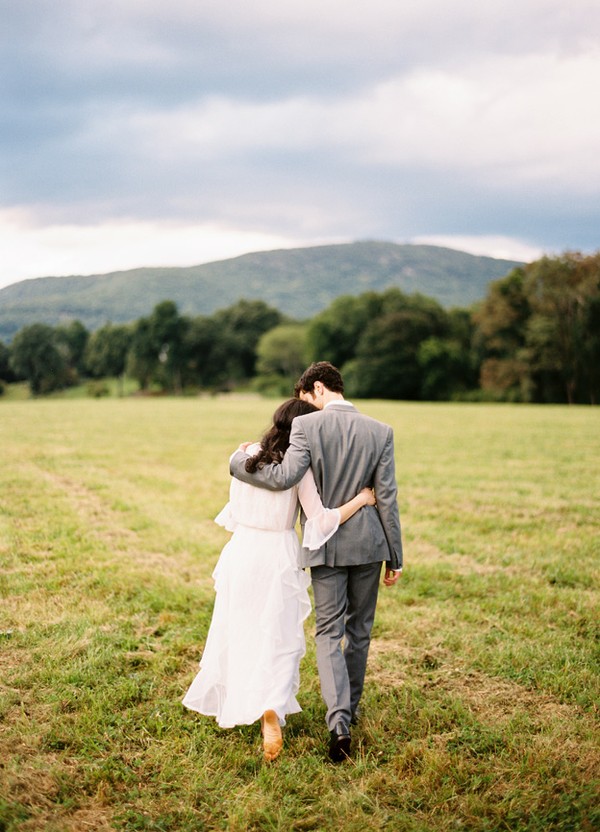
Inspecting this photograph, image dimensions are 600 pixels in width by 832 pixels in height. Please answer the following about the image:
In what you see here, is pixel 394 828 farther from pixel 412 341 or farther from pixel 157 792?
pixel 412 341

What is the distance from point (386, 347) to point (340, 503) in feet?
240

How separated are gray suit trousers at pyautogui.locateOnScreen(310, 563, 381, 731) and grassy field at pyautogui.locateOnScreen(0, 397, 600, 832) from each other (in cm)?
A: 42

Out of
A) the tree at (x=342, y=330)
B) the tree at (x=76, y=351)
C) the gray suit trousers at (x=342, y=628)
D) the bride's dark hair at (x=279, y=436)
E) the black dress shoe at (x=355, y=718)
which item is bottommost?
the black dress shoe at (x=355, y=718)

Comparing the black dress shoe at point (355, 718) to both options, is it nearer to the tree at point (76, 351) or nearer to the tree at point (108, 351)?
the tree at point (76, 351)

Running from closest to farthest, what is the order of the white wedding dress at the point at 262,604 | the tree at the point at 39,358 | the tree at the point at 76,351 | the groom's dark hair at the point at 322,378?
1. the white wedding dress at the point at 262,604
2. the groom's dark hair at the point at 322,378
3. the tree at the point at 39,358
4. the tree at the point at 76,351

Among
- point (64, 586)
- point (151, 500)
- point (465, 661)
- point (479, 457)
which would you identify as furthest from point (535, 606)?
point (479, 457)

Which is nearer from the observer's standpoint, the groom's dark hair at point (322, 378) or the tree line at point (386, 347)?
the groom's dark hair at point (322, 378)

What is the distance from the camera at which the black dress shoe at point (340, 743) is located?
4.30 meters

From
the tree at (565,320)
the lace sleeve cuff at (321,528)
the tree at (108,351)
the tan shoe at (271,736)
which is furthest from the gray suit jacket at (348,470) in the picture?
the tree at (565,320)

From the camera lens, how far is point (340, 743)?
430 cm

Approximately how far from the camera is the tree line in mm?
59031

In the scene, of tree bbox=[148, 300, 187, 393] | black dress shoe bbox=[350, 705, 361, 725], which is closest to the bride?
black dress shoe bbox=[350, 705, 361, 725]

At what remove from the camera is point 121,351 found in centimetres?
8906

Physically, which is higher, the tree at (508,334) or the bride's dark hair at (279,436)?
the tree at (508,334)
